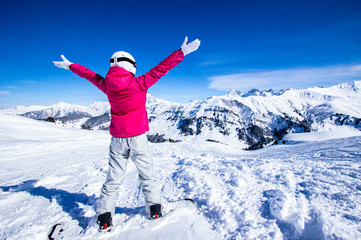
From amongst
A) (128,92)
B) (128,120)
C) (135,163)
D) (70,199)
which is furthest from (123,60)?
(70,199)

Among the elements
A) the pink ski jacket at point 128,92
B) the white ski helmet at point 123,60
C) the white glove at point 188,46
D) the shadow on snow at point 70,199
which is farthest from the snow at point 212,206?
the white glove at point 188,46

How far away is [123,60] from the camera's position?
2.93 meters

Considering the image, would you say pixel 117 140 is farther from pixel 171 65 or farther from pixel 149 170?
pixel 171 65

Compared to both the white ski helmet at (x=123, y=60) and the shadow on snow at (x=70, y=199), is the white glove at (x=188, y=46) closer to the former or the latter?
the white ski helmet at (x=123, y=60)

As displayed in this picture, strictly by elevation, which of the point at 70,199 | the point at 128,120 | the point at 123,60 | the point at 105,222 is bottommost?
the point at 70,199

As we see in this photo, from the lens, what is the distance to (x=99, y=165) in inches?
262

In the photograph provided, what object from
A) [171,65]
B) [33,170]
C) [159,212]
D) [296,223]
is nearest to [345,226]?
[296,223]

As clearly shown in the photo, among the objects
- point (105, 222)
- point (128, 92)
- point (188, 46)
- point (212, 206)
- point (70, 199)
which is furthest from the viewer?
point (70, 199)

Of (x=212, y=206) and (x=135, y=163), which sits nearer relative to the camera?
(x=135, y=163)

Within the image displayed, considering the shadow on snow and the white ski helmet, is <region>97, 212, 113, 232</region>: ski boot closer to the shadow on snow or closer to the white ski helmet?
the shadow on snow

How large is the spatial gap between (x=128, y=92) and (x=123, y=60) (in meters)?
0.61

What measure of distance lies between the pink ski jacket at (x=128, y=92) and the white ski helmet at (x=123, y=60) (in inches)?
3.6

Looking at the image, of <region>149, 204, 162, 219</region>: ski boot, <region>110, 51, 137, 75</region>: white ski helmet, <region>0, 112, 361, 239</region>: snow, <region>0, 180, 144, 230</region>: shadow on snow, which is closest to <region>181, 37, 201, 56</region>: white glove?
<region>110, 51, 137, 75</region>: white ski helmet

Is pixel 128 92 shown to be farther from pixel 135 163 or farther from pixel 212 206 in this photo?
pixel 212 206
